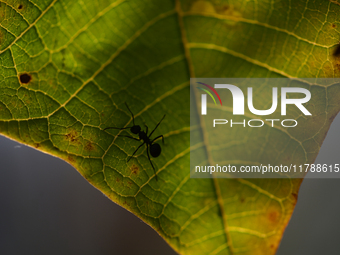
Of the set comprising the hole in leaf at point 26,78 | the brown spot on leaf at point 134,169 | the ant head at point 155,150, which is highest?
the hole in leaf at point 26,78

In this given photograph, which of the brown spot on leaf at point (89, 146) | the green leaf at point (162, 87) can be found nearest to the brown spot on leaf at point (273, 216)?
the green leaf at point (162, 87)

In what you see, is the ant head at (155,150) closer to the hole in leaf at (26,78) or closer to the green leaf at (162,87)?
the green leaf at (162,87)

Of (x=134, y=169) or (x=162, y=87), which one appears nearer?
(x=162, y=87)

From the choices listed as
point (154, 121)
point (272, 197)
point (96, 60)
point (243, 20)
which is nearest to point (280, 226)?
point (272, 197)

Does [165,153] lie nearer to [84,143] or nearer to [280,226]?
[84,143]

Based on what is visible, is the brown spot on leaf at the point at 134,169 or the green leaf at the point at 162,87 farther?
the brown spot on leaf at the point at 134,169

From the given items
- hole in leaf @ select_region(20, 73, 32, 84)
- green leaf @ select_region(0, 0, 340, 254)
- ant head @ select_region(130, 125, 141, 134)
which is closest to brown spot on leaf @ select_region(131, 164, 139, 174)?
green leaf @ select_region(0, 0, 340, 254)

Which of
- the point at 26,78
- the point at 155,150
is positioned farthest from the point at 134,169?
the point at 26,78

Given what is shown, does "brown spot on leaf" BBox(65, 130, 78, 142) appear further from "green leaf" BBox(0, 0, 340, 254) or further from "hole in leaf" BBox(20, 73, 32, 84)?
"hole in leaf" BBox(20, 73, 32, 84)

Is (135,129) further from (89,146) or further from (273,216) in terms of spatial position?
(273,216)
